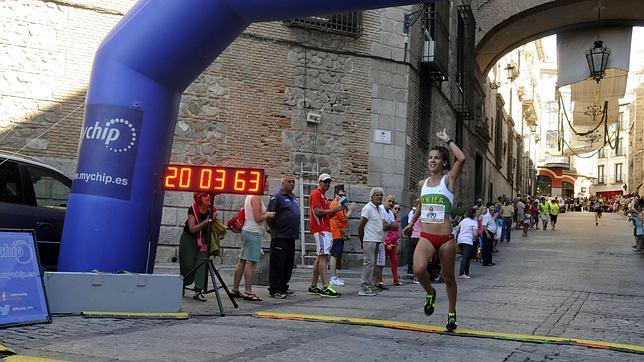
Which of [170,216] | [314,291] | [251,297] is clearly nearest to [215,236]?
[251,297]

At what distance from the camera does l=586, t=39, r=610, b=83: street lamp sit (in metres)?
22.8

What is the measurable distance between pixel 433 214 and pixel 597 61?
19.9m

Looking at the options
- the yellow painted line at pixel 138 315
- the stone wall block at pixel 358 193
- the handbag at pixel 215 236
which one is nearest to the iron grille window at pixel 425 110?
the stone wall block at pixel 358 193

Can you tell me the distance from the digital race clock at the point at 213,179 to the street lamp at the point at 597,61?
19155 mm

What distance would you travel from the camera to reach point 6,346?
496cm

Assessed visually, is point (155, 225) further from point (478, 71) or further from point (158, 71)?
point (478, 71)

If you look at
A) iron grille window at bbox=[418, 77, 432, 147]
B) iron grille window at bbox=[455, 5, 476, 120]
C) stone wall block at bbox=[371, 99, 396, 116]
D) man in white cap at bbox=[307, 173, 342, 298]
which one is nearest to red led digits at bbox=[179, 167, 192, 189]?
man in white cap at bbox=[307, 173, 342, 298]

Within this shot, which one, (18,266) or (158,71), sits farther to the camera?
(158,71)

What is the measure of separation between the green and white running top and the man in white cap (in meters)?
3.14

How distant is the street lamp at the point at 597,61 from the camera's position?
2282 cm

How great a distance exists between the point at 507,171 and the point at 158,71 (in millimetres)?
39663

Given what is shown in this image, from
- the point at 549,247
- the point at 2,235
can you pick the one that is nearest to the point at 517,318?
the point at 2,235

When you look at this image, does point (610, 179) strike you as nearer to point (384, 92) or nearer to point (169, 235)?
point (384, 92)

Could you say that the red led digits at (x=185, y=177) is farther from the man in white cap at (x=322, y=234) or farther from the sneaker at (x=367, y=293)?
the sneaker at (x=367, y=293)
